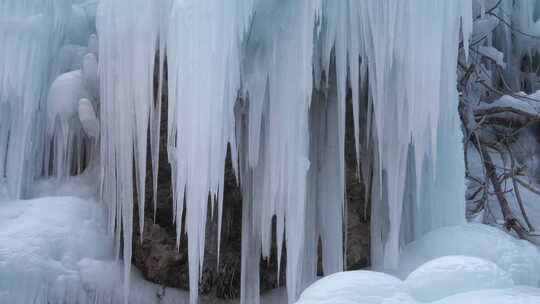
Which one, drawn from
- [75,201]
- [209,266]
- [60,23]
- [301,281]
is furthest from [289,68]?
[60,23]

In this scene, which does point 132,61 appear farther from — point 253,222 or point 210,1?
point 253,222

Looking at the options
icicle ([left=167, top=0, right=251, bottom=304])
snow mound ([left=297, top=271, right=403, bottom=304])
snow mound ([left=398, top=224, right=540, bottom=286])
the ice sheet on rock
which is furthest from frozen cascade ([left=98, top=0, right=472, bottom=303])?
snow mound ([left=297, top=271, right=403, bottom=304])

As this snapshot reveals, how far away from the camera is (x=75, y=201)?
4113mm

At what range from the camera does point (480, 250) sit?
10.0 ft

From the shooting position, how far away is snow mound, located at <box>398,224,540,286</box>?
9.89 ft

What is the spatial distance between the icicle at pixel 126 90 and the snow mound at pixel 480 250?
1.50 meters

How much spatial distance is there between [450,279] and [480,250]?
117 centimetres

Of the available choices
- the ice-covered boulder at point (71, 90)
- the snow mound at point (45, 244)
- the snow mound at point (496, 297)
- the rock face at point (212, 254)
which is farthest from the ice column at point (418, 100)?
the ice-covered boulder at point (71, 90)

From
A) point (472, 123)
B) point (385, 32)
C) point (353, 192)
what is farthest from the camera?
point (472, 123)

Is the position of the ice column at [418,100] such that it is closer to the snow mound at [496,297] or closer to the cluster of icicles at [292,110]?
the cluster of icicles at [292,110]

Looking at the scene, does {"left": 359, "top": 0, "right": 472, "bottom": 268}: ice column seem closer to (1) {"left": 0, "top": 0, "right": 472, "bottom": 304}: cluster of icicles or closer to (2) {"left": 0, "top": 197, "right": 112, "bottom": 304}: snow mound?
(1) {"left": 0, "top": 0, "right": 472, "bottom": 304}: cluster of icicles

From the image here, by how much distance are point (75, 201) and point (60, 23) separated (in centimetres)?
145

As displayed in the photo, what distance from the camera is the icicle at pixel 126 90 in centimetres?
351

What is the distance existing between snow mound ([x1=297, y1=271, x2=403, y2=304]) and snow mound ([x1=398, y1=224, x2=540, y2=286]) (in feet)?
3.87
